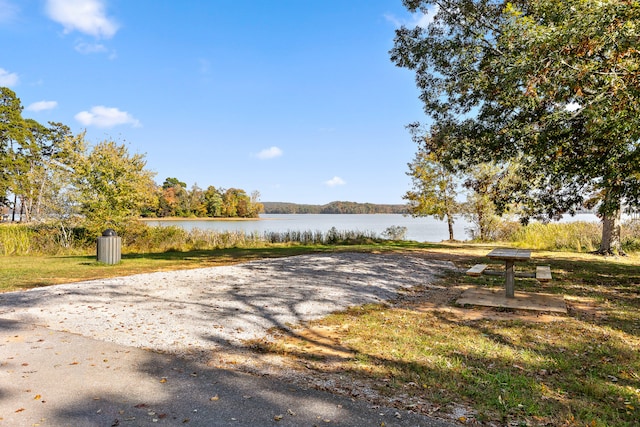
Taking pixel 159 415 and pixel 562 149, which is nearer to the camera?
pixel 159 415

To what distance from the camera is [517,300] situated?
260 inches

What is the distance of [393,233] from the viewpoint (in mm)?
23047

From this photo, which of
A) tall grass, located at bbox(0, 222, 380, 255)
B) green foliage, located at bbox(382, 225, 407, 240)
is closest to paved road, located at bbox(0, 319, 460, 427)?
tall grass, located at bbox(0, 222, 380, 255)

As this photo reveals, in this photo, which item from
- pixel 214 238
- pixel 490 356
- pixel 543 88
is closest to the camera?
pixel 490 356

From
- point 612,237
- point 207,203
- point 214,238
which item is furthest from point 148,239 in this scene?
point 207,203

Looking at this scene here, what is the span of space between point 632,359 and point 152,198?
15.9 metres

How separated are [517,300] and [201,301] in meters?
5.17

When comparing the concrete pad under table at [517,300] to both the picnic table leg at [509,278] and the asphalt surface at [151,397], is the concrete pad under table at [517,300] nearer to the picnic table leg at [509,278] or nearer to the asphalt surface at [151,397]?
the picnic table leg at [509,278]

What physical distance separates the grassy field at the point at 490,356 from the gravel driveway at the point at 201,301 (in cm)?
60

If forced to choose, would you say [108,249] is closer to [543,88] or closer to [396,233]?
[543,88]

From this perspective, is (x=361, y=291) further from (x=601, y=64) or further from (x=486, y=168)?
(x=486, y=168)

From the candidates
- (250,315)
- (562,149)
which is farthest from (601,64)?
(250,315)

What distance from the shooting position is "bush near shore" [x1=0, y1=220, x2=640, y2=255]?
1519cm

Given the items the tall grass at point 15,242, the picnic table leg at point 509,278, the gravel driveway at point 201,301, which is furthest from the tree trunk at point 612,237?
the tall grass at point 15,242
